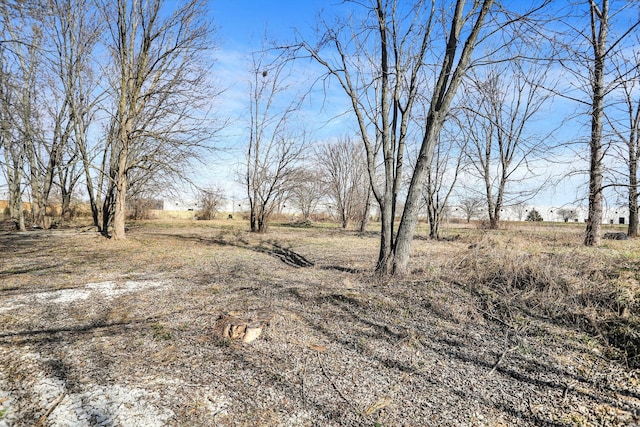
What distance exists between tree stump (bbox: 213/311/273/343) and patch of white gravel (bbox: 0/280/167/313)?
2.04m

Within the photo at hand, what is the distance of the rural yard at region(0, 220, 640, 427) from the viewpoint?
7.23ft

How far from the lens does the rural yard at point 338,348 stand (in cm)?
220

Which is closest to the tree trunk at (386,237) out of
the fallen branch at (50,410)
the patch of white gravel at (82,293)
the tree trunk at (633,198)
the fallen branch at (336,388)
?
the fallen branch at (336,388)

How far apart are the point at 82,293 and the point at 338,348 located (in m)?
3.70

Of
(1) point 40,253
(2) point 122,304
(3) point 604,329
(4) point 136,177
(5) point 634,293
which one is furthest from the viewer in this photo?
(4) point 136,177

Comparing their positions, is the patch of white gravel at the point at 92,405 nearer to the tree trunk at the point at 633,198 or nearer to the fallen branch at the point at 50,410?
the fallen branch at the point at 50,410

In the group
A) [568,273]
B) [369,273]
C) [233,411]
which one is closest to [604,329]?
[568,273]

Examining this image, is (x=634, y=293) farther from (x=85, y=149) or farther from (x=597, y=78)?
(x=85, y=149)

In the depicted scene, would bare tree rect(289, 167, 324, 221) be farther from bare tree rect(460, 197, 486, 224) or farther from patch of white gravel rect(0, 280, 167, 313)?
patch of white gravel rect(0, 280, 167, 313)

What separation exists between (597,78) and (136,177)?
544 inches

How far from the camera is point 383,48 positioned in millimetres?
5852

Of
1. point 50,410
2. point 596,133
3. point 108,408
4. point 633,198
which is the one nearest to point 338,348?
point 108,408

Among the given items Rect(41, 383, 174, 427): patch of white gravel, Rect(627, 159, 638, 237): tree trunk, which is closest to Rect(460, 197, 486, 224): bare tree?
Rect(627, 159, 638, 237): tree trunk

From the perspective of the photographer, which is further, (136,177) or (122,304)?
(136,177)
